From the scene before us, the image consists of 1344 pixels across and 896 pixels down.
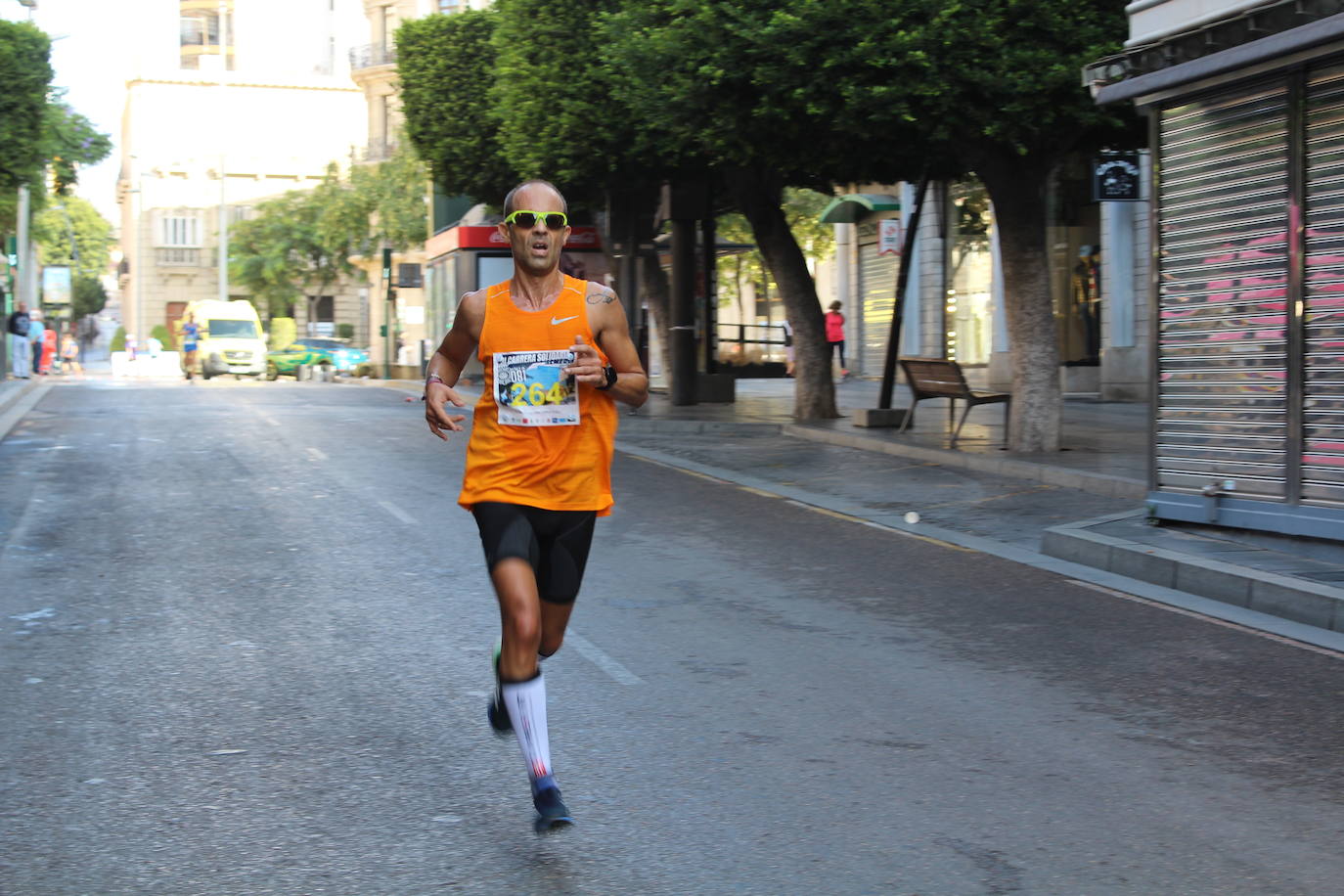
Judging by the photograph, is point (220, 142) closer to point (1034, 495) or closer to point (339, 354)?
point (339, 354)

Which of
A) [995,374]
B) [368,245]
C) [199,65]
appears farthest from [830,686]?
[199,65]

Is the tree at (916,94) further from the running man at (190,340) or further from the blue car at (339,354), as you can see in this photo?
the blue car at (339,354)

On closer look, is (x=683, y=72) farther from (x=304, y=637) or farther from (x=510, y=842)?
(x=510, y=842)

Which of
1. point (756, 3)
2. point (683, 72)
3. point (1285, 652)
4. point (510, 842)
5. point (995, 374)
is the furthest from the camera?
point (995, 374)

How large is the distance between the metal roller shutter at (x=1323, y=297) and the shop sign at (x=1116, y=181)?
10.0m

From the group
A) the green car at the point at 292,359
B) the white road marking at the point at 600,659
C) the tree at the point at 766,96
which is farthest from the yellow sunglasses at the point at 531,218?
the green car at the point at 292,359

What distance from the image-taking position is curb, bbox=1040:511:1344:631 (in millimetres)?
7934

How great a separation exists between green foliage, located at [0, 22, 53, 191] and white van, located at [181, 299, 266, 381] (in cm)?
2357

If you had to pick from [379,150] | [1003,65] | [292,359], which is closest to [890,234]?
[1003,65]

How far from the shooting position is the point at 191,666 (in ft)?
22.1

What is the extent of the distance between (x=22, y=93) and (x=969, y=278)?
17.6 metres

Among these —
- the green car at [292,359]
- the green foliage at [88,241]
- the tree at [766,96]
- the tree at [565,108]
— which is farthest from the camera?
the green foliage at [88,241]

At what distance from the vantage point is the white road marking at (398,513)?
11.5m

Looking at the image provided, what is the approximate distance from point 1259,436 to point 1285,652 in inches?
127
